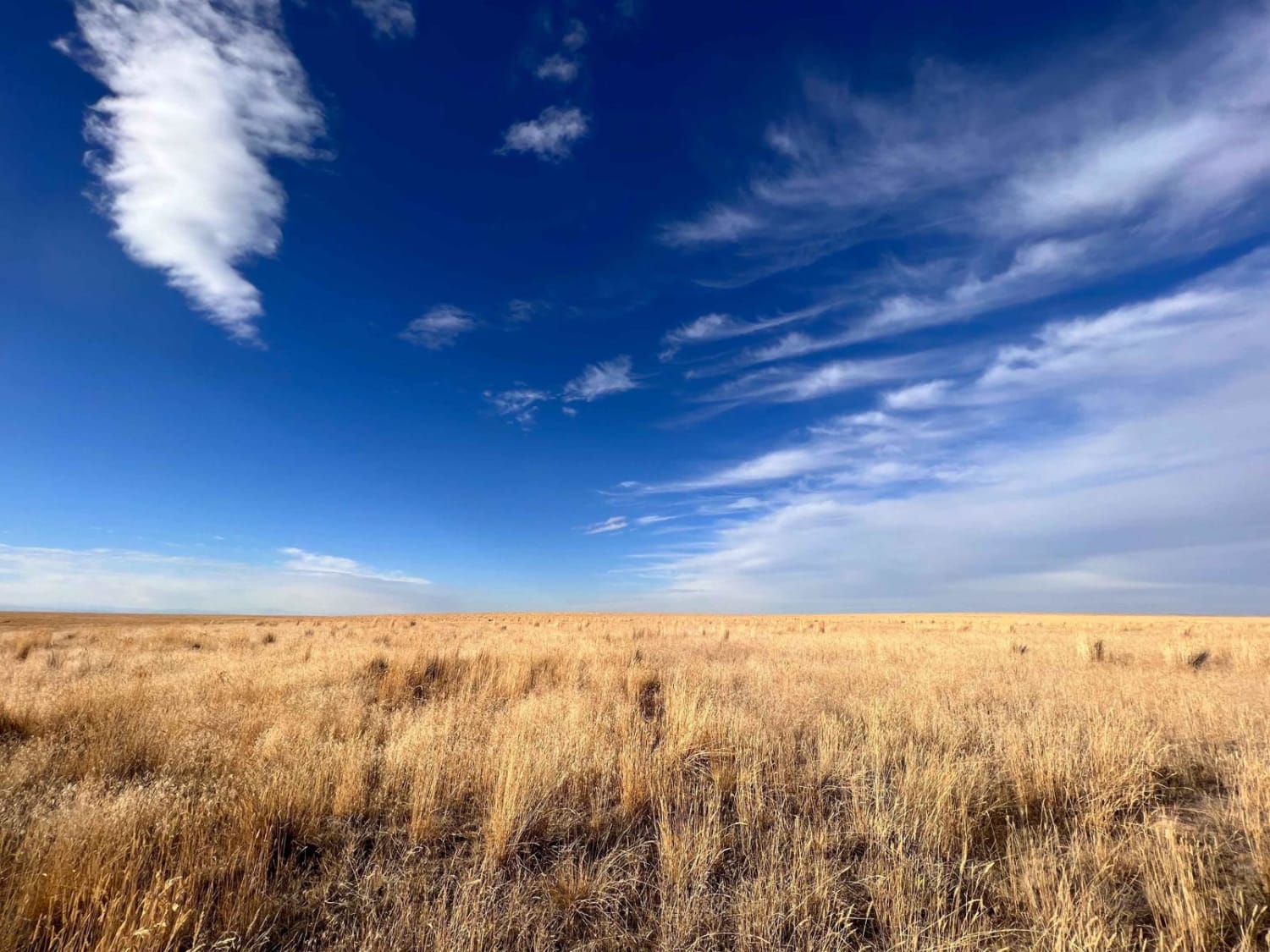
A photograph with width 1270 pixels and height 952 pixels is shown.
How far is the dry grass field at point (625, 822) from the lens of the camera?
10.2 ft

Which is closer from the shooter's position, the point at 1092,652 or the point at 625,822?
the point at 625,822

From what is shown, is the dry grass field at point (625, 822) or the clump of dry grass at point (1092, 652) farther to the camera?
the clump of dry grass at point (1092, 652)

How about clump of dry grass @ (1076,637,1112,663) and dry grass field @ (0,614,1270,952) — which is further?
clump of dry grass @ (1076,637,1112,663)

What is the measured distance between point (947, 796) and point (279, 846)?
4.92 metres

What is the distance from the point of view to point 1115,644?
58.2 feet

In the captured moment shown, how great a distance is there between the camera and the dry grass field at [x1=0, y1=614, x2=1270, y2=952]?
310 centimetres

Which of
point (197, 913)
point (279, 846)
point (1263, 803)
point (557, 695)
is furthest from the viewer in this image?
point (557, 695)

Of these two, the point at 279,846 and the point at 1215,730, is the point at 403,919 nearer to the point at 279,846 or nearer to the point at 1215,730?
the point at 279,846

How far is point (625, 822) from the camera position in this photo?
178 inches

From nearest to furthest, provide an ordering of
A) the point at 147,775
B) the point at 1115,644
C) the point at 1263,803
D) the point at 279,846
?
the point at 279,846 → the point at 1263,803 → the point at 147,775 → the point at 1115,644

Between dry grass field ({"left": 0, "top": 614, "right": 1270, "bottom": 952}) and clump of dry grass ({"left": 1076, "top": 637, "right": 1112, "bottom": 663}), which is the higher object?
clump of dry grass ({"left": 1076, "top": 637, "right": 1112, "bottom": 663})

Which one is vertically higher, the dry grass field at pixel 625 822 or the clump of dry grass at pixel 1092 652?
the clump of dry grass at pixel 1092 652

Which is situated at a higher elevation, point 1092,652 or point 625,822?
point 1092,652

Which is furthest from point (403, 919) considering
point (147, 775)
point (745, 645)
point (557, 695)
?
point (745, 645)
